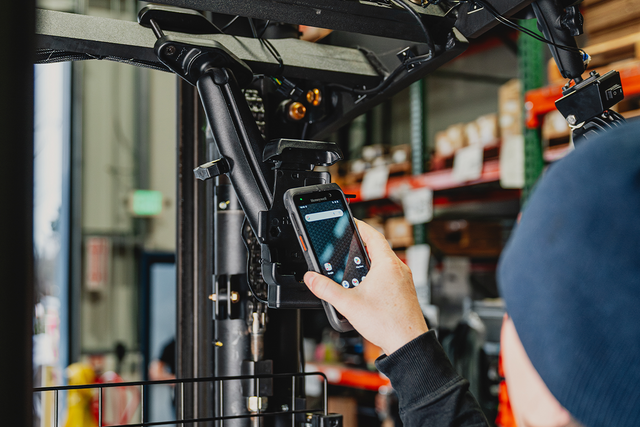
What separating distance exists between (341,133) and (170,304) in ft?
7.13

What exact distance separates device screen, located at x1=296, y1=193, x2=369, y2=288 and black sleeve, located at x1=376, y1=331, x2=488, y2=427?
0.42 feet

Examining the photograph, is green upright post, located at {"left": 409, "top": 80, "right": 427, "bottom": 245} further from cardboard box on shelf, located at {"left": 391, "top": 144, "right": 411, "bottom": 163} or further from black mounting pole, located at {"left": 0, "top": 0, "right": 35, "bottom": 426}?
black mounting pole, located at {"left": 0, "top": 0, "right": 35, "bottom": 426}

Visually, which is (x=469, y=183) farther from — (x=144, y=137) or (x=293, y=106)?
(x=144, y=137)

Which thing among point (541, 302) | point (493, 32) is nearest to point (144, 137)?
point (493, 32)

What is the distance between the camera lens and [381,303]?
2.60 feet

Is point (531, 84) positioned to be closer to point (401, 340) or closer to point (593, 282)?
point (401, 340)

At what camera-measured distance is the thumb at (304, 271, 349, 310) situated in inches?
31.6

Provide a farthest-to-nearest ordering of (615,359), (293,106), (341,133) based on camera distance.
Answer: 1. (341,133)
2. (293,106)
3. (615,359)

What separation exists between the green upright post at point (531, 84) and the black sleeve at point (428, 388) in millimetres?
1838

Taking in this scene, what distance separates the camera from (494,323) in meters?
2.55

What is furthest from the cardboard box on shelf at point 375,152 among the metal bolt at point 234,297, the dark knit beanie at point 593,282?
the dark knit beanie at point 593,282

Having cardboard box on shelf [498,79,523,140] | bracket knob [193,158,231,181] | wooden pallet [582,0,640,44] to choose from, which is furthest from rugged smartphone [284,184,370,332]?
cardboard box on shelf [498,79,523,140]

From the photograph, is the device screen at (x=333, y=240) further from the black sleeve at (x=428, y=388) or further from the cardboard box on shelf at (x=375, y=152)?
the cardboard box on shelf at (x=375, y=152)

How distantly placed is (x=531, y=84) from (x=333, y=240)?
2004 mm
